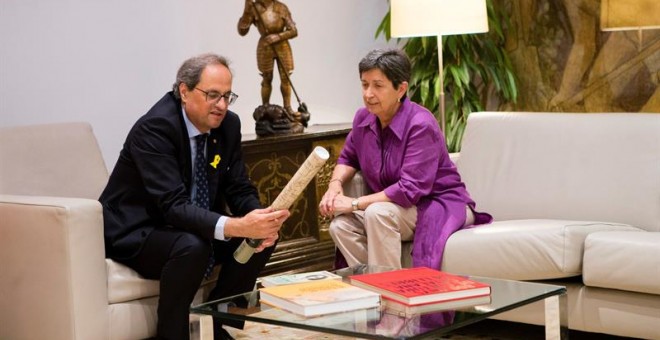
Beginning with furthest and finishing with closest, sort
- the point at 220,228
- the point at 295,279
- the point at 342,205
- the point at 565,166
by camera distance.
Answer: the point at 565,166, the point at 342,205, the point at 220,228, the point at 295,279

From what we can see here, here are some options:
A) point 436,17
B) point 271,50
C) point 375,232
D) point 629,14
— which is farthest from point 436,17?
point 629,14

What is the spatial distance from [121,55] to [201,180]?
1.48m

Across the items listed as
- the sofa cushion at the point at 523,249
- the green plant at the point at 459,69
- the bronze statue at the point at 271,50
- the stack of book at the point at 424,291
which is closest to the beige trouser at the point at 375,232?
the sofa cushion at the point at 523,249

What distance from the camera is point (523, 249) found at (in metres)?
3.68

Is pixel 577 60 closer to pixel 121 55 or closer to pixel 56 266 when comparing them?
pixel 121 55

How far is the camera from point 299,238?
508 centimetres

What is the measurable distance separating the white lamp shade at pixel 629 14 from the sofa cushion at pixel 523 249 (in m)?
2.14

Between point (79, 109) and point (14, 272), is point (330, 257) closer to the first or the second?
point (79, 109)

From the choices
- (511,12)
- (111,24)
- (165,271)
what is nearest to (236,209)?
(165,271)

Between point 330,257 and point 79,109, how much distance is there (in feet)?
4.67

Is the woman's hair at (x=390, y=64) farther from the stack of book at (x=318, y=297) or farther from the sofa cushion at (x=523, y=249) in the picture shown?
the stack of book at (x=318, y=297)

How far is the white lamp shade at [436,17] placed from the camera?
15.7 feet

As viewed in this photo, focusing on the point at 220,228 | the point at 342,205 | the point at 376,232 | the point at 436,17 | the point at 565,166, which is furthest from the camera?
→ the point at 436,17

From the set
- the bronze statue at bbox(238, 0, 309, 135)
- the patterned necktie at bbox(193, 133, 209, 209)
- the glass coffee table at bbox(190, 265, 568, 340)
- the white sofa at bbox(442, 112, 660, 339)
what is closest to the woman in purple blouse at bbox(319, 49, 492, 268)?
the white sofa at bbox(442, 112, 660, 339)
